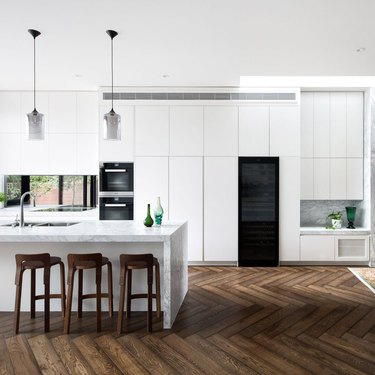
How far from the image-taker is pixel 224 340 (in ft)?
9.37

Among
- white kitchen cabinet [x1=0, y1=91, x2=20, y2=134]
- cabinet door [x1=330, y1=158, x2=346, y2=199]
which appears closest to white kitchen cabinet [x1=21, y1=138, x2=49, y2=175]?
white kitchen cabinet [x1=0, y1=91, x2=20, y2=134]

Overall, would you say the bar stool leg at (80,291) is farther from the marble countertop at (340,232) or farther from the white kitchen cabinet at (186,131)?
the marble countertop at (340,232)

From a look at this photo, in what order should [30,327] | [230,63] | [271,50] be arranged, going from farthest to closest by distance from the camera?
[230,63]
[271,50]
[30,327]

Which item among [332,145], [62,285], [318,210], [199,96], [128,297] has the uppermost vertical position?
[199,96]

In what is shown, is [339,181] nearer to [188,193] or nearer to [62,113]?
[188,193]

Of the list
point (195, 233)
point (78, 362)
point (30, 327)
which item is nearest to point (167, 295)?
point (78, 362)

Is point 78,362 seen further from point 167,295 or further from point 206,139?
point 206,139

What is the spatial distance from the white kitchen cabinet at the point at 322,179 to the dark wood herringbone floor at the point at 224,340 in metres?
1.96

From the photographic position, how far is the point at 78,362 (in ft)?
8.20

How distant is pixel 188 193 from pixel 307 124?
7.79 feet

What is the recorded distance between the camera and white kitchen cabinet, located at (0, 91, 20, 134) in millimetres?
5605

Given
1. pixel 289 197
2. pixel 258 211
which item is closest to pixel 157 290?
pixel 258 211

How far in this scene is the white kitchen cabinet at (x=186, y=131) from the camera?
213 inches

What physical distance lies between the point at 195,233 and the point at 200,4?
134 inches
